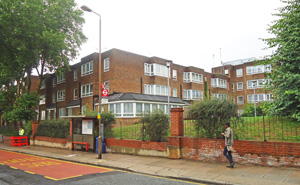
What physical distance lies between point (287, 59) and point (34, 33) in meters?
22.3

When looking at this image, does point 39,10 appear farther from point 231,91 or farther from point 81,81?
point 231,91

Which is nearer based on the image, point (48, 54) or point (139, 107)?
point (48, 54)

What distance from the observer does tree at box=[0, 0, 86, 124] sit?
2195 cm

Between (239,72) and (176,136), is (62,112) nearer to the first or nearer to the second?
(176,136)

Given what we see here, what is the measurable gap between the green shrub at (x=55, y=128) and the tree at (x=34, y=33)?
697 cm

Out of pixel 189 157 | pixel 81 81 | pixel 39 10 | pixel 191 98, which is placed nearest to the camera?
pixel 189 157

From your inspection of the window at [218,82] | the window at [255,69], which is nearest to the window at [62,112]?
the window at [218,82]

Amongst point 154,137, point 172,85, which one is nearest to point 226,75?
point 172,85

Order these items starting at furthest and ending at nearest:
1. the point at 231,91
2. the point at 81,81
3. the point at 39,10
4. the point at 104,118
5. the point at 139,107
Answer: the point at 231,91 → the point at 81,81 → the point at 139,107 → the point at 39,10 → the point at 104,118

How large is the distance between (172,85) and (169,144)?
25.6 meters

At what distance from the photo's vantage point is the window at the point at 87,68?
32.4 metres

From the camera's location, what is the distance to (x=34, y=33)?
76.2 ft

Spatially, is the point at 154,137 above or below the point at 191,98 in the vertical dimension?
below

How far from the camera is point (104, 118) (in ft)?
53.2
